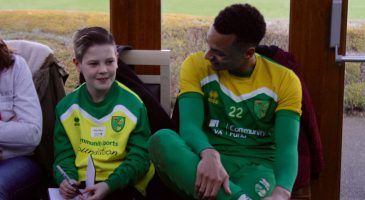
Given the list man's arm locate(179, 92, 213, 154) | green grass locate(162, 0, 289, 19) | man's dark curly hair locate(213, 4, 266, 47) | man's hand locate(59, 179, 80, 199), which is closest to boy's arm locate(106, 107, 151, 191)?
man's hand locate(59, 179, 80, 199)

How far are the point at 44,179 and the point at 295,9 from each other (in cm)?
137

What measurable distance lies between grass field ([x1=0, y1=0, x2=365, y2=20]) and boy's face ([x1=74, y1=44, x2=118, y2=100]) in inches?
22.9

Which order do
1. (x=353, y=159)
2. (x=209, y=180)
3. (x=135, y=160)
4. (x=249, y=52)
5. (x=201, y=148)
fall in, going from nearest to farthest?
(x=209, y=180)
(x=201, y=148)
(x=249, y=52)
(x=135, y=160)
(x=353, y=159)

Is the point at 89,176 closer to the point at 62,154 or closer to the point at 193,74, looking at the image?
the point at 62,154

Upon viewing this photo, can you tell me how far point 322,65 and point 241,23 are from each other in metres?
0.82

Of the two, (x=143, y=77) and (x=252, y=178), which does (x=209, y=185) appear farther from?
(x=143, y=77)

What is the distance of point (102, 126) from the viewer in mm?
2594

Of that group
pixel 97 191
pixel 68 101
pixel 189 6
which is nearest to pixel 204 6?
pixel 189 6

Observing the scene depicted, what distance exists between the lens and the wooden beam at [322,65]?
3.00m

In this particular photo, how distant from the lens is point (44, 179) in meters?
2.82

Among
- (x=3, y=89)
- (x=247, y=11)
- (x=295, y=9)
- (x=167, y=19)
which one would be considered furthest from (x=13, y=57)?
(x=295, y=9)

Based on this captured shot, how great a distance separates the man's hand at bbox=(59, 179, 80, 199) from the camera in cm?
247

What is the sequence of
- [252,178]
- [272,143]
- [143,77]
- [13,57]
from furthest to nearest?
[143,77]
[13,57]
[272,143]
[252,178]

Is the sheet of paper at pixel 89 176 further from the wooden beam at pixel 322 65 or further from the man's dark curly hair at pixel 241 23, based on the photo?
the wooden beam at pixel 322 65
